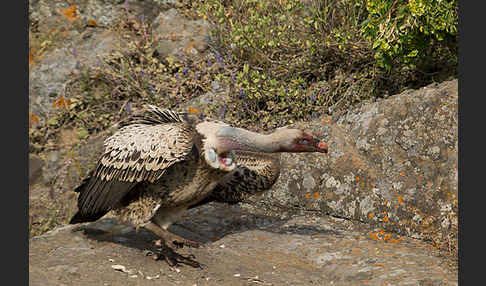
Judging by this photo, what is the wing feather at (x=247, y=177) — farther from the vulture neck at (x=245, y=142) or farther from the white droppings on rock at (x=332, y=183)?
the white droppings on rock at (x=332, y=183)

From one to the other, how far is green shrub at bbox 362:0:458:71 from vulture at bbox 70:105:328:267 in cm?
231

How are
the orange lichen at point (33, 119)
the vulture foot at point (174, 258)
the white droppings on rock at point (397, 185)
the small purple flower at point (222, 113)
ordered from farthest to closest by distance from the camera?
the orange lichen at point (33, 119) → the small purple flower at point (222, 113) → the white droppings on rock at point (397, 185) → the vulture foot at point (174, 258)

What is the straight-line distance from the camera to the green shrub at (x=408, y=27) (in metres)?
6.71

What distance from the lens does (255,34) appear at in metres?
8.79

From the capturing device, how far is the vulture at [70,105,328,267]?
530cm

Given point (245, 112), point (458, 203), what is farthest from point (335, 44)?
point (458, 203)

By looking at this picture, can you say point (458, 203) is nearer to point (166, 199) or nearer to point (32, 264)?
point (166, 199)

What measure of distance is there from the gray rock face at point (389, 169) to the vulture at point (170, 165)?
3.69 ft

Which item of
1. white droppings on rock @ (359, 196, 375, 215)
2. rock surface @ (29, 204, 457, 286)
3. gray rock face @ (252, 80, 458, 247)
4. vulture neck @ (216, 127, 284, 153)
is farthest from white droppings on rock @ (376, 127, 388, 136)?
vulture neck @ (216, 127, 284, 153)

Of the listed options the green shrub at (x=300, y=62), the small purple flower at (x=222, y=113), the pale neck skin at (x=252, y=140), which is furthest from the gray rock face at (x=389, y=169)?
the pale neck skin at (x=252, y=140)

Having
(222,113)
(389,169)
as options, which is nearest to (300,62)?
(222,113)

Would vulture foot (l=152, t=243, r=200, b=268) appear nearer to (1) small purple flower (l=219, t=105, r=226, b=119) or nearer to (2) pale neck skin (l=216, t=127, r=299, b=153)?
(2) pale neck skin (l=216, t=127, r=299, b=153)

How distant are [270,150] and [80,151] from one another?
206 inches

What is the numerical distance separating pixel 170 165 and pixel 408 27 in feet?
12.1
